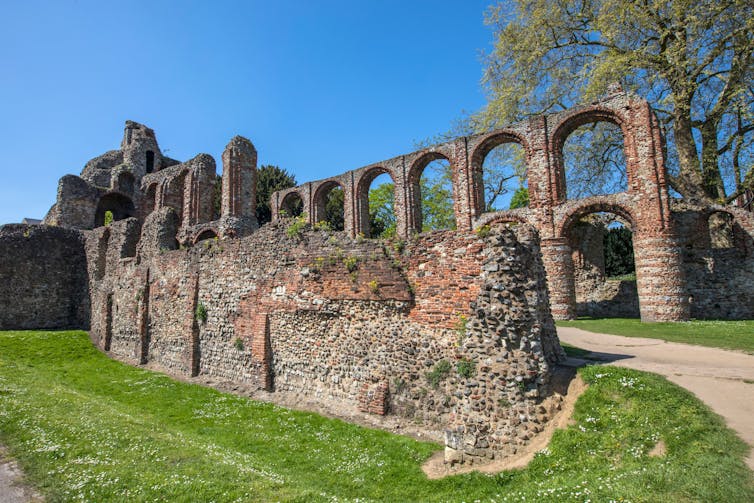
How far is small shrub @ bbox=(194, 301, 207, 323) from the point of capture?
13.6 metres

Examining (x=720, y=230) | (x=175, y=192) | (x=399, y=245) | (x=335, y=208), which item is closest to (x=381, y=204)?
(x=335, y=208)

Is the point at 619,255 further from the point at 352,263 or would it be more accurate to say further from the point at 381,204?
the point at 352,263

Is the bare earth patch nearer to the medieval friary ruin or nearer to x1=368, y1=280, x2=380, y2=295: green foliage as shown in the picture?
the medieval friary ruin

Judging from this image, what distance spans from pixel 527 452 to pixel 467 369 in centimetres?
157

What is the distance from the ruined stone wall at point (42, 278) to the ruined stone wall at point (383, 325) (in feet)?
39.4

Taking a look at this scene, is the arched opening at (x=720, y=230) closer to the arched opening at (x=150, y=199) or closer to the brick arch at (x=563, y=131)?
the brick arch at (x=563, y=131)

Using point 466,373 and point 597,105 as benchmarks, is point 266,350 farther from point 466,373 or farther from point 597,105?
point 597,105

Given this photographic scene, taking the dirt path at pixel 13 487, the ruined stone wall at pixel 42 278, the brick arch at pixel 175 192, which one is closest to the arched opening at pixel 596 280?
the dirt path at pixel 13 487

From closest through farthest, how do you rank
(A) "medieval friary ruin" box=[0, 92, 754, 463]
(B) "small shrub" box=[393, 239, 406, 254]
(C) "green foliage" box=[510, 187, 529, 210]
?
(A) "medieval friary ruin" box=[0, 92, 754, 463] < (B) "small shrub" box=[393, 239, 406, 254] < (C) "green foliage" box=[510, 187, 529, 210]

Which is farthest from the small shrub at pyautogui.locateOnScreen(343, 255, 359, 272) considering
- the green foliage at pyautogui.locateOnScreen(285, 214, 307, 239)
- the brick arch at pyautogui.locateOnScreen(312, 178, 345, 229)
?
the brick arch at pyautogui.locateOnScreen(312, 178, 345, 229)

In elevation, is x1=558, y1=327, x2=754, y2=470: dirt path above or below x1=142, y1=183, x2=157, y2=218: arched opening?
below

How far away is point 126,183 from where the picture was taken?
34.9 meters

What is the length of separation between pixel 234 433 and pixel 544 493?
20.6 ft

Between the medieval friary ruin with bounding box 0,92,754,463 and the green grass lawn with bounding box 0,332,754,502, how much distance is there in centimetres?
80
